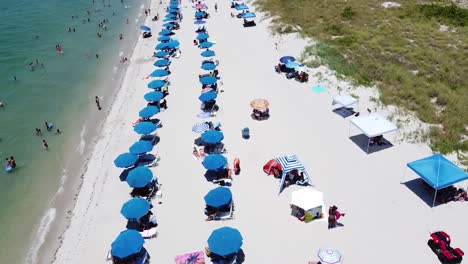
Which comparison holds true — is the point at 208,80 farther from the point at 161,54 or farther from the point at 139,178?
the point at 139,178

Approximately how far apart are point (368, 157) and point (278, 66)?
51.5ft

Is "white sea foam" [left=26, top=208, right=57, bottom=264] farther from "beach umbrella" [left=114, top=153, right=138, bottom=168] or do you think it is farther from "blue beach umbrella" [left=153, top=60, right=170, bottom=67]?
"blue beach umbrella" [left=153, top=60, right=170, bottom=67]

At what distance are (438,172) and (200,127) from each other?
16346 millimetres

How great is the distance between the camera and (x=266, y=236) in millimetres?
20891

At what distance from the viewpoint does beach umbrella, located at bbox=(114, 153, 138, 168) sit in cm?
2553

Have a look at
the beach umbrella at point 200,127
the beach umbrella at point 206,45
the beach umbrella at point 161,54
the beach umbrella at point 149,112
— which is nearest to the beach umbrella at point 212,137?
the beach umbrella at point 200,127

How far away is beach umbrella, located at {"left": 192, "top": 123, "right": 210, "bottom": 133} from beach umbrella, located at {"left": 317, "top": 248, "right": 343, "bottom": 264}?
45.3 feet

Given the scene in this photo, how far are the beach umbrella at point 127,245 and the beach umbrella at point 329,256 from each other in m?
8.90

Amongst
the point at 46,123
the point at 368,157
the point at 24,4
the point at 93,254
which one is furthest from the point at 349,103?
the point at 24,4

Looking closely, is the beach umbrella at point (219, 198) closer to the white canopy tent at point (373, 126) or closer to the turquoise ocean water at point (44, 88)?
the white canopy tent at point (373, 126)

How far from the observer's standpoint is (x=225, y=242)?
19.0m

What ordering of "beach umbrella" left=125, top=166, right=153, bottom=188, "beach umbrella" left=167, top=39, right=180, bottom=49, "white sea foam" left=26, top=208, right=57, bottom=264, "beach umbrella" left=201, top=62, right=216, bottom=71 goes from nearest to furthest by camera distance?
"white sea foam" left=26, top=208, right=57, bottom=264
"beach umbrella" left=125, top=166, right=153, bottom=188
"beach umbrella" left=201, top=62, right=216, bottom=71
"beach umbrella" left=167, top=39, right=180, bottom=49

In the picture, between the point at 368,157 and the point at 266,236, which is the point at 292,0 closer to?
the point at 368,157

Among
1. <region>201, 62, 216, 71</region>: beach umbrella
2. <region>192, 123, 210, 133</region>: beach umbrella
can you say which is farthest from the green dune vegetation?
<region>192, 123, 210, 133</region>: beach umbrella
